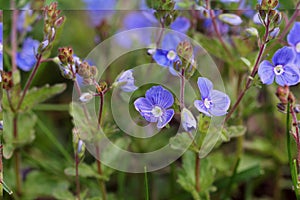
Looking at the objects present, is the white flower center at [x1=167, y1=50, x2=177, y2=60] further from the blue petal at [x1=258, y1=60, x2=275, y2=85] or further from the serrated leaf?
the serrated leaf

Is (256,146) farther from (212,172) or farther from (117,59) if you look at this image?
(117,59)

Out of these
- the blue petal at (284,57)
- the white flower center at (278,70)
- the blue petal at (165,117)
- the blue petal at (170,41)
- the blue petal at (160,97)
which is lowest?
the blue petal at (165,117)

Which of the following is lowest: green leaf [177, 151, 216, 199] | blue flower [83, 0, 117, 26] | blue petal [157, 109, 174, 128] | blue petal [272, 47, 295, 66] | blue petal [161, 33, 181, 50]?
green leaf [177, 151, 216, 199]

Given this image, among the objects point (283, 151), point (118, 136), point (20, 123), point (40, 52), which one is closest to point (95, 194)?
point (118, 136)

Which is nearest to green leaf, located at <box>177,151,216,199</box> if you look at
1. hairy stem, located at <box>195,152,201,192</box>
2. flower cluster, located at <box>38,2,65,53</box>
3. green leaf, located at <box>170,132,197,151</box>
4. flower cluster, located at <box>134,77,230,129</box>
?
hairy stem, located at <box>195,152,201,192</box>

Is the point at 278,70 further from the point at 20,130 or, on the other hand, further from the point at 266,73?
the point at 20,130

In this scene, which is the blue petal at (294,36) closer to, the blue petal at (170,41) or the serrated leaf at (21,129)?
the blue petal at (170,41)

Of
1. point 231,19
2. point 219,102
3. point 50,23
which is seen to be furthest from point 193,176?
point 50,23

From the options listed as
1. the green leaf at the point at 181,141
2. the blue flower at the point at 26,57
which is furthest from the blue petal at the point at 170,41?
the blue flower at the point at 26,57
